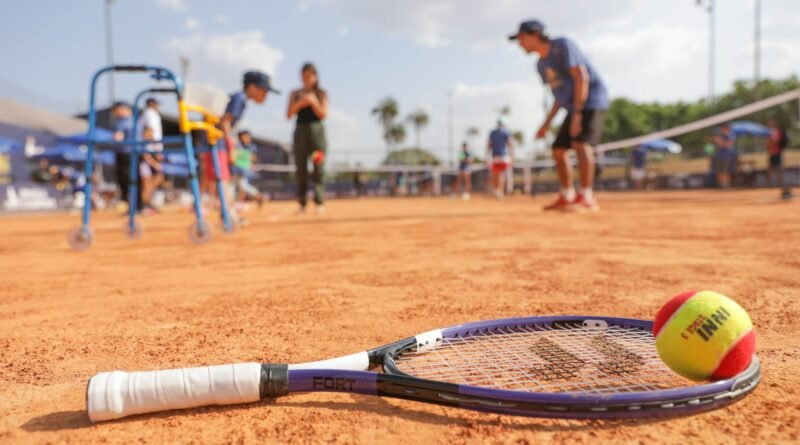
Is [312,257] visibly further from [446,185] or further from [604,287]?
[446,185]

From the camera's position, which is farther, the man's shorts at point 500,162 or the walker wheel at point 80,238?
the man's shorts at point 500,162

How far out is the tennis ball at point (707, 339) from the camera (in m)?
1.25

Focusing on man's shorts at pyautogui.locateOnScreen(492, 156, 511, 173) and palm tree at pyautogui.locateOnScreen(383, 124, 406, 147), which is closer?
man's shorts at pyautogui.locateOnScreen(492, 156, 511, 173)

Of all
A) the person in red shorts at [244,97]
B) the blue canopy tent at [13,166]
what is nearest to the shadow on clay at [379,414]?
the person in red shorts at [244,97]

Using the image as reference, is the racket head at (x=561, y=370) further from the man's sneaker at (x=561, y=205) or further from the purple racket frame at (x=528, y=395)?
the man's sneaker at (x=561, y=205)

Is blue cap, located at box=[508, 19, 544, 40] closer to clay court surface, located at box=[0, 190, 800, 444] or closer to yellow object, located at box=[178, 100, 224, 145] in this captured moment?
clay court surface, located at box=[0, 190, 800, 444]

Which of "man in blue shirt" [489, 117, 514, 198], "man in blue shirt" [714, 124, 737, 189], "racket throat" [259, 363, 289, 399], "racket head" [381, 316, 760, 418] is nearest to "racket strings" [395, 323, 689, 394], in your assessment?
"racket head" [381, 316, 760, 418]

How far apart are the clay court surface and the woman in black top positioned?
2301 mm

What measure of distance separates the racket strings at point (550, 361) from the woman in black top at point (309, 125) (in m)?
5.52

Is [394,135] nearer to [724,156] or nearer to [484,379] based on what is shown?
[724,156]

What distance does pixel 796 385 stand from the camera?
1.33m

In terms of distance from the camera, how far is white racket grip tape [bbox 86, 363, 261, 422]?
46.7 inches

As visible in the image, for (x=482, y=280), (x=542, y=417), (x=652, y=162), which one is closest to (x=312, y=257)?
(x=482, y=280)

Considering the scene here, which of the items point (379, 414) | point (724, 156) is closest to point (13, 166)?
point (379, 414)
